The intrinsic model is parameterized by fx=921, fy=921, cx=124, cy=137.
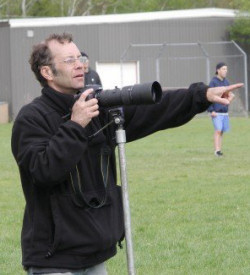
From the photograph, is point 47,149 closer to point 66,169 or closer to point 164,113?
point 66,169

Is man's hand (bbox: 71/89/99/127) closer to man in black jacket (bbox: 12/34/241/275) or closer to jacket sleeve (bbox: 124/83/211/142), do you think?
man in black jacket (bbox: 12/34/241/275)

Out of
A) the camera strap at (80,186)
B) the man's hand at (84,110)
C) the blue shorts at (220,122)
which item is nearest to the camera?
the man's hand at (84,110)

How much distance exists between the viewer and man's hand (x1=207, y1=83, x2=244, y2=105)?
439 cm

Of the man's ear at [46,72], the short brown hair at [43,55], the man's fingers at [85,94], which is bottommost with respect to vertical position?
the man's fingers at [85,94]

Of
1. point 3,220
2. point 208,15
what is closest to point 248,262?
point 3,220

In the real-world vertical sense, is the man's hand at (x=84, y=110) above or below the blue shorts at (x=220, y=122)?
above

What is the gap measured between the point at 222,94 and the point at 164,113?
44 centimetres

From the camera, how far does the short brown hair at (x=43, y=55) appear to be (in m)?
4.48

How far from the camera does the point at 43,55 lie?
4.51 metres

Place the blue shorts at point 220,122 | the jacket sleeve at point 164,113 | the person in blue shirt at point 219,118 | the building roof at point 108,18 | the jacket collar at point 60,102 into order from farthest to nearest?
the building roof at point 108,18 → the blue shorts at point 220,122 → the person in blue shirt at point 219,118 → the jacket sleeve at point 164,113 → the jacket collar at point 60,102

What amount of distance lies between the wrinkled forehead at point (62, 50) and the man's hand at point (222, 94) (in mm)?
678

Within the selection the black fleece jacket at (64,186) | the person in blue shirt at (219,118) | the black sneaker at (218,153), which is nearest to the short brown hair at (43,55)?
the black fleece jacket at (64,186)

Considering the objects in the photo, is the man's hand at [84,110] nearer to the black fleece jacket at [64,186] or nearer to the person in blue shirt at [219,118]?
the black fleece jacket at [64,186]

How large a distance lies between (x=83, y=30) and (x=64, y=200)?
3239cm
